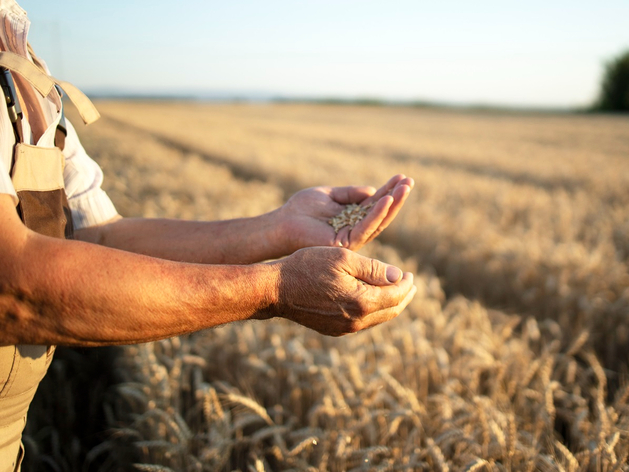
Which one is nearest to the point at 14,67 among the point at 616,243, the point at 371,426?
the point at 371,426

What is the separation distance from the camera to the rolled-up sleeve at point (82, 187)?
1420mm

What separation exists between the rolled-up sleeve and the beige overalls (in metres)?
0.14

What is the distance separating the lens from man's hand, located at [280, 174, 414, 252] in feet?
4.92

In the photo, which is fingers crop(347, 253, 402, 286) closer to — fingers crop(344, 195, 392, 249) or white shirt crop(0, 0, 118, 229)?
fingers crop(344, 195, 392, 249)

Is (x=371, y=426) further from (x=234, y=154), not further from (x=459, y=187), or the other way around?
(x=234, y=154)

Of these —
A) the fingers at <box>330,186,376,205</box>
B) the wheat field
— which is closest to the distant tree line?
the wheat field

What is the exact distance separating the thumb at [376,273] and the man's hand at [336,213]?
0.95 feet

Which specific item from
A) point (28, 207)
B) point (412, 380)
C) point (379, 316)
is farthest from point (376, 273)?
point (412, 380)

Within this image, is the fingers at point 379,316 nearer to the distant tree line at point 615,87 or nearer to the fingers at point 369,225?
the fingers at point 369,225

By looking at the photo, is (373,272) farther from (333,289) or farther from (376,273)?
(333,289)

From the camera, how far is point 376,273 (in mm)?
1209

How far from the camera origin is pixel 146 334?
97cm

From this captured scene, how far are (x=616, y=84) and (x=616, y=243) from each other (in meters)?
59.6

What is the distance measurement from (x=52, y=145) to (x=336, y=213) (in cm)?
96
